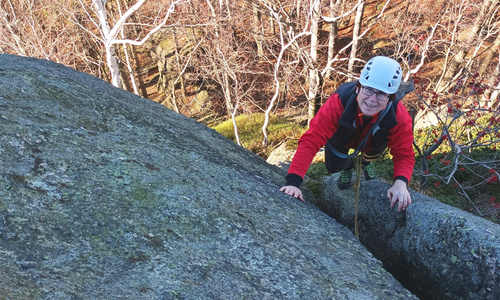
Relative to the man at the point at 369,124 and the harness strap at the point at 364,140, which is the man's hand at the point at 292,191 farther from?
the harness strap at the point at 364,140

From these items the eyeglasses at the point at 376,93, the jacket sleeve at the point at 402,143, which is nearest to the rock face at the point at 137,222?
the jacket sleeve at the point at 402,143

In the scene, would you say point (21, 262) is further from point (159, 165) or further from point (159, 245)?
point (159, 165)

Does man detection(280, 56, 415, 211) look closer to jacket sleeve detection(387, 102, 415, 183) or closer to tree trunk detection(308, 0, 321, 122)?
jacket sleeve detection(387, 102, 415, 183)

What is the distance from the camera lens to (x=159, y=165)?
3.38 m

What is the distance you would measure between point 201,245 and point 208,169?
3.96ft

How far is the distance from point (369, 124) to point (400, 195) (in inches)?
31.6

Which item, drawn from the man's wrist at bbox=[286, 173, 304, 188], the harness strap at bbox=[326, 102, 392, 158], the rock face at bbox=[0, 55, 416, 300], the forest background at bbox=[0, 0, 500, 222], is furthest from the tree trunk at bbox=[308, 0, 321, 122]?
the rock face at bbox=[0, 55, 416, 300]

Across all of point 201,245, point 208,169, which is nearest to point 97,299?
point 201,245

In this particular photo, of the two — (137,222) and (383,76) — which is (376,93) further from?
(137,222)

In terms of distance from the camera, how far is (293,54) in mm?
15586

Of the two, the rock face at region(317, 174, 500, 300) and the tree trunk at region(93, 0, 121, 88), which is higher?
the tree trunk at region(93, 0, 121, 88)

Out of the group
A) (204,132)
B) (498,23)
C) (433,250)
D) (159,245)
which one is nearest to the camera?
(159,245)

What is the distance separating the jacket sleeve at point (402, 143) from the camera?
11.9 ft

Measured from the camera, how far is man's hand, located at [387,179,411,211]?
11.7 ft
